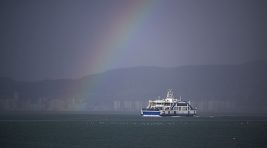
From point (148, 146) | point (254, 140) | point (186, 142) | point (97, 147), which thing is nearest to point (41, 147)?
point (97, 147)

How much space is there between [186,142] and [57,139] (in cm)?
2987

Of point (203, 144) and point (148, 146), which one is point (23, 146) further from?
point (203, 144)

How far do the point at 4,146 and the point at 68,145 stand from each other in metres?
12.5

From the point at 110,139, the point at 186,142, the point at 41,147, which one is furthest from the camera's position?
the point at 110,139

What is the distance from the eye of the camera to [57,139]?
12812 cm

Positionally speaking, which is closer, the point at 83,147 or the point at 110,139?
the point at 83,147

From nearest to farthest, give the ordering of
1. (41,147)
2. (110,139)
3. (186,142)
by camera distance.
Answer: (41,147) < (186,142) < (110,139)

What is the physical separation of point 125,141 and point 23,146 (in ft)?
82.0

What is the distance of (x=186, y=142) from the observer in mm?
120438

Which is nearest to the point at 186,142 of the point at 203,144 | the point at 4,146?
the point at 203,144

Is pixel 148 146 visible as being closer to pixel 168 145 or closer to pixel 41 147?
pixel 168 145

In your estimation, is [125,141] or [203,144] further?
[125,141]

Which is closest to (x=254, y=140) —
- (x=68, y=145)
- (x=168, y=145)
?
(x=168, y=145)

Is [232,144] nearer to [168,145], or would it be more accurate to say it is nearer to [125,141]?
[168,145]
